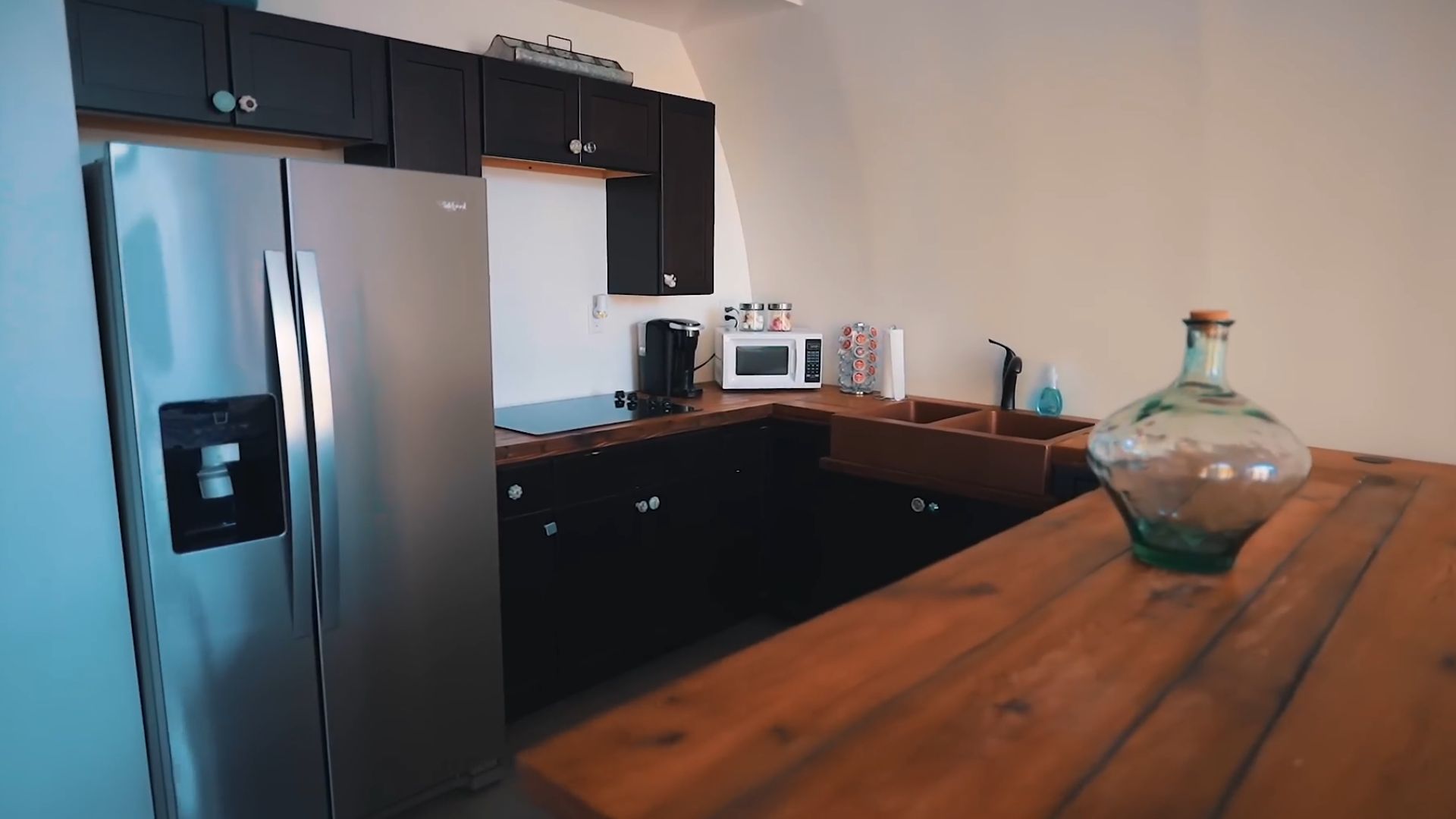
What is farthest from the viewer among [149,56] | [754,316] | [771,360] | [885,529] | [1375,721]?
[754,316]

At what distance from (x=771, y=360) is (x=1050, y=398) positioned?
3.69ft

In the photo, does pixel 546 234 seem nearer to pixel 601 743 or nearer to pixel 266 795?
pixel 266 795

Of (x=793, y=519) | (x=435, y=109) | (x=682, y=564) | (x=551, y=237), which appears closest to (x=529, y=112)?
(x=435, y=109)

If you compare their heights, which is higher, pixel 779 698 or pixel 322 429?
pixel 322 429

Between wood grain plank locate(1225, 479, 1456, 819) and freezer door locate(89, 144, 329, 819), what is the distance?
1.91m

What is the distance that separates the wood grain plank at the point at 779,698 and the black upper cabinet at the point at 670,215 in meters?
2.35

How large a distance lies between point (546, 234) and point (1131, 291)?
2.07 m

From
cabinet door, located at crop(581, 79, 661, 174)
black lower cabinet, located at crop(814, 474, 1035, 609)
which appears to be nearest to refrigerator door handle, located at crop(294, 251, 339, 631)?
cabinet door, located at crop(581, 79, 661, 174)

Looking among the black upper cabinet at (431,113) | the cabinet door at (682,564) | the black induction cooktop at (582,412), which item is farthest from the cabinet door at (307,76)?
the cabinet door at (682,564)

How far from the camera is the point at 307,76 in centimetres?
232

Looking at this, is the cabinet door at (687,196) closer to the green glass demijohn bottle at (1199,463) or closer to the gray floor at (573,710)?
the gray floor at (573,710)

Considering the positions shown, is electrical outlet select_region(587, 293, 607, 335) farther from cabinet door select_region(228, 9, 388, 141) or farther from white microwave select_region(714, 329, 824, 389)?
cabinet door select_region(228, 9, 388, 141)

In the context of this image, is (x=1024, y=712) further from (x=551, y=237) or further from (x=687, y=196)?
(x=687, y=196)

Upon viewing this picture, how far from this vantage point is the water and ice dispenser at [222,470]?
1854mm
